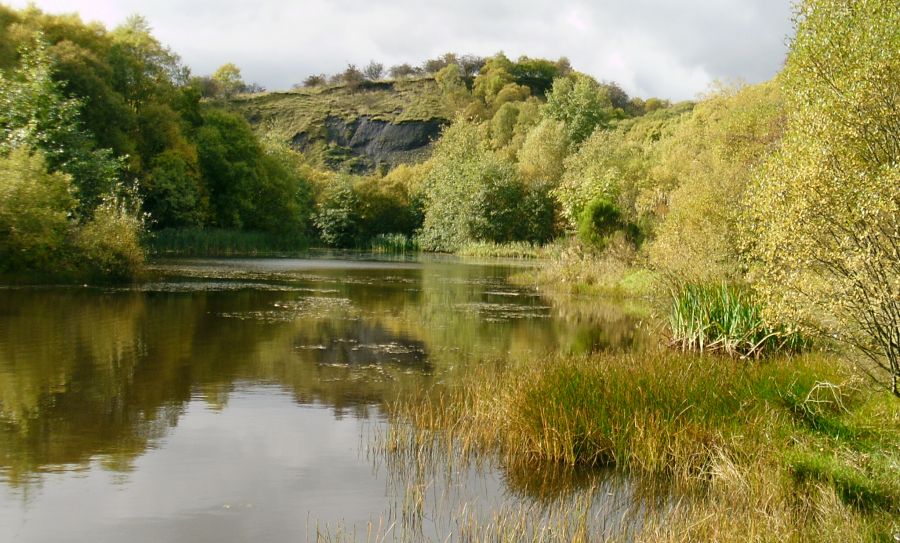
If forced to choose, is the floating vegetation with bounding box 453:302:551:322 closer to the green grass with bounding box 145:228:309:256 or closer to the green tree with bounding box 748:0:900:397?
the green tree with bounding box 748:0:900:397

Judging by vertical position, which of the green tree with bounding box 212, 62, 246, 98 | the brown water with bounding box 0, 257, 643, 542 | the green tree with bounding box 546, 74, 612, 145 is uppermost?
the green tree with bounding box 212, 62, 246, 98

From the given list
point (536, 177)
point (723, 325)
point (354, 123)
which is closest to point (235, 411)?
point (723, 325)

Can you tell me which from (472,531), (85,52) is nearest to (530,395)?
(472,531)

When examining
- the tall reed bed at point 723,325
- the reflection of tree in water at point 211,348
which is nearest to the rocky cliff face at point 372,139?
the reflection of tree in water at point 211,348

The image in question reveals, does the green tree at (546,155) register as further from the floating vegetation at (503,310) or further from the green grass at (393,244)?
the floating vegetation at (503,310)

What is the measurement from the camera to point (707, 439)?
971 centimetres

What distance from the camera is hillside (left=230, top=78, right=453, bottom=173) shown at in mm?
121188

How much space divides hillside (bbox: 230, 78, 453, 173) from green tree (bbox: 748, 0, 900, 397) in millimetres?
104679

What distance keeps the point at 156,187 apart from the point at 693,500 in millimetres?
51661

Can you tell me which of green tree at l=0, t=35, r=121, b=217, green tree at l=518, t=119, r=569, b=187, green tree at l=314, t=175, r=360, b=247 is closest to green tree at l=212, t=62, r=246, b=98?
green tree at l=314, t=175, r=360, b=247

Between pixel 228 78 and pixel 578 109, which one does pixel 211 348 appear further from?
pixel 228 78

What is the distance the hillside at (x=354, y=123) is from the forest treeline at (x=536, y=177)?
556 cm

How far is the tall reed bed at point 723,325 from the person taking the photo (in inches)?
635

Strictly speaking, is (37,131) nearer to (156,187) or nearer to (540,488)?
(156,187)
